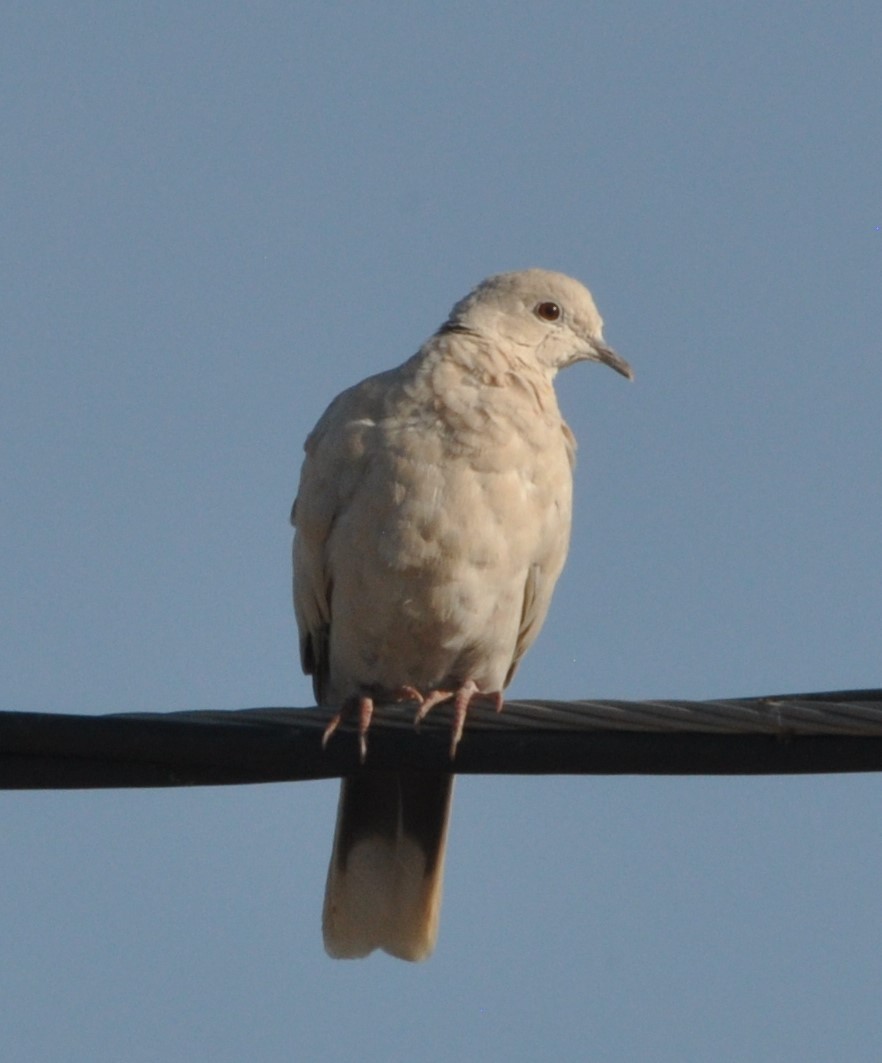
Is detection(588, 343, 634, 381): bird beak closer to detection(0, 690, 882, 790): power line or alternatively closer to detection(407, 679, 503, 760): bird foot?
detection(407, 679, 503, 760): bird foot

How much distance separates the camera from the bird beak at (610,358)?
741 cm

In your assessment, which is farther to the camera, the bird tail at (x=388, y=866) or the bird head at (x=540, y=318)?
the bird head at (x=540, y=318)

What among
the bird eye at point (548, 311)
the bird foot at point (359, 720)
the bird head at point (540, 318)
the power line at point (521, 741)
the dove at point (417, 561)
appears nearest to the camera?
the power line at point (521, 741)

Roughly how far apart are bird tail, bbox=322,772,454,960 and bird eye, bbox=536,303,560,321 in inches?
76.1

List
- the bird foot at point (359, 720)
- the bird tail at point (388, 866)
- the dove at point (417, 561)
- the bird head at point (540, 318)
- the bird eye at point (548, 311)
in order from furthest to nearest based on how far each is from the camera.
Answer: the bird eye at point (548, 311) → the bird head at point (540, 318) → the bird tail at point (388, 866) → the dove at point (417, 561) → the bird foot at point (359, 720)

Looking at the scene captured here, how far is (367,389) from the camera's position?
6.38m

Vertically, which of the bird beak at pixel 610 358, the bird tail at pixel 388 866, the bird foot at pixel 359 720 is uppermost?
the bird beak at pixel 610 358

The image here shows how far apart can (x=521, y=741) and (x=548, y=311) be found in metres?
3.60

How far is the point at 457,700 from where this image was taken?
516 centimetres

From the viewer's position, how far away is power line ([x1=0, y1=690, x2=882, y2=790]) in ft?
12.3

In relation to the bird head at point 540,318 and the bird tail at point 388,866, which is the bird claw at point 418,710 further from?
the bird head at point 540,318

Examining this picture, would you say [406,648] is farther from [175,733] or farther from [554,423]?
[175,733]

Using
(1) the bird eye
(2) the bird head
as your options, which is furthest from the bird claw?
(1) the bird eye

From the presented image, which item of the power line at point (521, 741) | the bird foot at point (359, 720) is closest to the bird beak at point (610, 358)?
the bird foot at point (359, 720)
